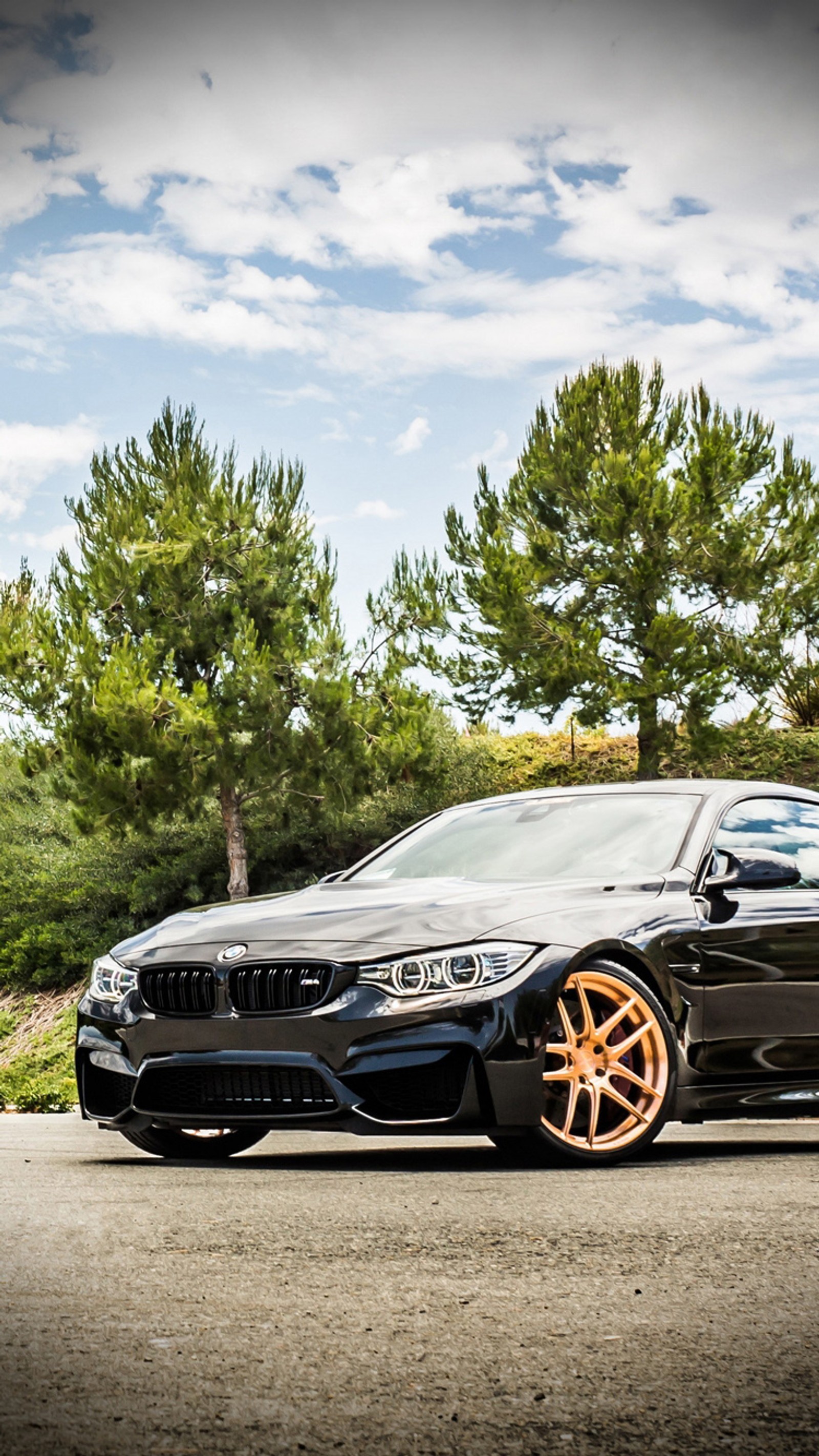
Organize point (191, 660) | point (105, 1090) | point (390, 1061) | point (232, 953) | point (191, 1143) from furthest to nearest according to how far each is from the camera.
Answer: point (191, 660) < point (191, 1143) < point (105, 1090) < point (232, 953) < point (390, 1061)

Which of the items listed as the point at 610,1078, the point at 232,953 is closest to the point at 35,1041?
the point at 232,953

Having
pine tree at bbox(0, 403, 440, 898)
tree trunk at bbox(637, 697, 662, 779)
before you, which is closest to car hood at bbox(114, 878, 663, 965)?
pine tree at bbox(0, 403, 440, 898)

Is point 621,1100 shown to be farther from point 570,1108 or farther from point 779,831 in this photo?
point 779,831

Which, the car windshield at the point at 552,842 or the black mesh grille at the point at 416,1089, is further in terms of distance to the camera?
the car windshield at the point at 552,842

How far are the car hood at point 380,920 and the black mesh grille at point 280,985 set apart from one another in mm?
49

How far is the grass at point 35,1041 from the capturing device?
705 inches

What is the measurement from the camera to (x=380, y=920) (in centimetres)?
600

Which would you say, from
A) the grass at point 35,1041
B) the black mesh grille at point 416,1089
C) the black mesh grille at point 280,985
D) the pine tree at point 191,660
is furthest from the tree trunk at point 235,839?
the black mesh grille at point 416,1089

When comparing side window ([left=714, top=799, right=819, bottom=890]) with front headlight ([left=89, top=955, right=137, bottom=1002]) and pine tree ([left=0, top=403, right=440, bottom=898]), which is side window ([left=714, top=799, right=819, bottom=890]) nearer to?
front headlight ([left=89, top=955, right=137, bottom=1002])

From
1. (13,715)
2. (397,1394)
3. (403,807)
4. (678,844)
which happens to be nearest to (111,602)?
(13,715)

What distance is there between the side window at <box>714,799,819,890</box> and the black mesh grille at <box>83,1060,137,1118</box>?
2.61 metres

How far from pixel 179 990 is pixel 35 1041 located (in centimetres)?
2162

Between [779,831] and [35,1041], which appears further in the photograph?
[35,1041]

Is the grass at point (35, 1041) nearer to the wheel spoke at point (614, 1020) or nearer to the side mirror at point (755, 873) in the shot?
the side mirror at point (755, 873)
